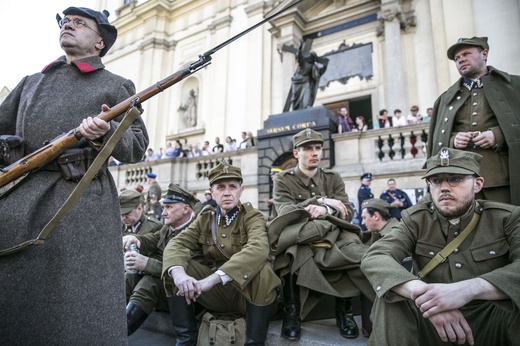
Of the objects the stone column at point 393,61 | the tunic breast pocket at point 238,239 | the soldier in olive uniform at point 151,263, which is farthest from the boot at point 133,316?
the stone column at point 393,61

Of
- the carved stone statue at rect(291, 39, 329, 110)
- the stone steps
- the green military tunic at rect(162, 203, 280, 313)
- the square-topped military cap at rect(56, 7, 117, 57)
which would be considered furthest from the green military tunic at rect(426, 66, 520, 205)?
the carved stone statue at rect(291, 39, 329, 110)

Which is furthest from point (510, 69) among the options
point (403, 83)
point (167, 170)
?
point (167, 170)

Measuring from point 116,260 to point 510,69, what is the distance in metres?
13.2

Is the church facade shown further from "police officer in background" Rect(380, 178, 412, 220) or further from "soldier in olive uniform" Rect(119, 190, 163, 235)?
"soldier in olive uniform" Rect(119, 190, 163, 235)

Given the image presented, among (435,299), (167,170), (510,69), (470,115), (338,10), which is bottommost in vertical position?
(435,299)

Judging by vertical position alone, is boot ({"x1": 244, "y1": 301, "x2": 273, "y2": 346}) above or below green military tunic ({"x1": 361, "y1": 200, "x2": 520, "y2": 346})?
below

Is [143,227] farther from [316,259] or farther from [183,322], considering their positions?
[316,259]

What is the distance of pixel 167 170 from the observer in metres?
13.0

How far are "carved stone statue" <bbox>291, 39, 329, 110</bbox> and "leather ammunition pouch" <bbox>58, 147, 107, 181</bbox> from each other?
29.8 ft

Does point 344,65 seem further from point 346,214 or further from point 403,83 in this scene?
point 346,214

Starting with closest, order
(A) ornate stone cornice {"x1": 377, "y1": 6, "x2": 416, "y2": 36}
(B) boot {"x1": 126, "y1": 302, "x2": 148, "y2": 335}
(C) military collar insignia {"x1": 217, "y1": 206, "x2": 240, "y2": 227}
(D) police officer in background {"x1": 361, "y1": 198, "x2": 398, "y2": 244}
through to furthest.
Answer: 1. (B) boot {"x1": 126, "y1": 302, "x2": 148, "y2": 335}
2. (C) military collar insignia {"x1": 217, "y1": 206, "x2": 240, "y2": 227}
3. (D) police officer in background {"x1": 361, "y1": 198, "x2": 398, "y2": 244}
4. (A) ornate stone cornice {"x1": 377, "y1": 6, "x2": 416, "y2": 36}

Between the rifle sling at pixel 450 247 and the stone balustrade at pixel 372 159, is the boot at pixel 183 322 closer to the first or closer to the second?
the rifle sling at pixel 450 247

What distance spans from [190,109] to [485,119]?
17.7 meters

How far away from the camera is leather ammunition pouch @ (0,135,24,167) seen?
5.69 ft
